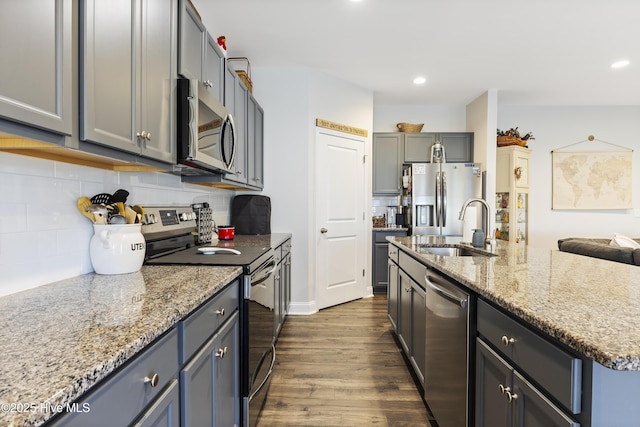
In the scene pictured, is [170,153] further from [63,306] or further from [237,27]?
[237,27]

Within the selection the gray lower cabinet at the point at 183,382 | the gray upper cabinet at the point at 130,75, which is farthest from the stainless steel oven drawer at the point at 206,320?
the gray upper cabinet at the point at 130,75

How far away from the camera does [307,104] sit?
146 inches

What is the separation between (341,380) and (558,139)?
17.1ft

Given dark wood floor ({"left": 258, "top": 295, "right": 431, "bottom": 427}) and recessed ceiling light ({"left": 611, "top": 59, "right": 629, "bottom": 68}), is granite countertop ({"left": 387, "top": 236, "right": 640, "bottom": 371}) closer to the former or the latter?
dark wood floor ({"left": 258, "top": 295, "right": 431, "bottom": 427})

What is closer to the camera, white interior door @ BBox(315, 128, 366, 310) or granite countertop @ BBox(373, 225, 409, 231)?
white interior door @ BBox(315, 128, 366, 310)

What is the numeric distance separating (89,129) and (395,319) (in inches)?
98.6

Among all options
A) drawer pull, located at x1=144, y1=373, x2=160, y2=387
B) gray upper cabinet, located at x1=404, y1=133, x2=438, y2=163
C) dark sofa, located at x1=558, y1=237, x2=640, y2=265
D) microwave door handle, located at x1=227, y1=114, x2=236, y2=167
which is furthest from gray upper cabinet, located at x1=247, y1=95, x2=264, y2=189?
dark sofa, located at x1=558, y1=237, x2=640, y2=265

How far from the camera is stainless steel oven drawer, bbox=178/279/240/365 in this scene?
102 cm

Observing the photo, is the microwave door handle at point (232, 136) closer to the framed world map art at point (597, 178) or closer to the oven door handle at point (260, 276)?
the oven door handle at point (260, 276)

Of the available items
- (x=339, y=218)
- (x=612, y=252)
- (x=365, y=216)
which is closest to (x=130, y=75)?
(x=339, y=218)

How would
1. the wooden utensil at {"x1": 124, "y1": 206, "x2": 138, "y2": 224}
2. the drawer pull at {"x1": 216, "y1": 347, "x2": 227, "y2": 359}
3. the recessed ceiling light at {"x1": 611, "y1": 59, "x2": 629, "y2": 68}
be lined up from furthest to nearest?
the recessed ceiling light at {"x1": 611, "y1": 59, "x2": 629, "y2": 68} → the wooden utensil at {"x1": 124, "y1": 206, "x2": 138, "y2": 224} → the drawer pull at {"x1": 216, "y1": 347, "x2": 227, "y2": 359}

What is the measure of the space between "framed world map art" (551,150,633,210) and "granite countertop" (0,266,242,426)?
585cm

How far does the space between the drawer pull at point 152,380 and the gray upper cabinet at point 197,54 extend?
1412mm

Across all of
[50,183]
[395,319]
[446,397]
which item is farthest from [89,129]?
[395,319]
